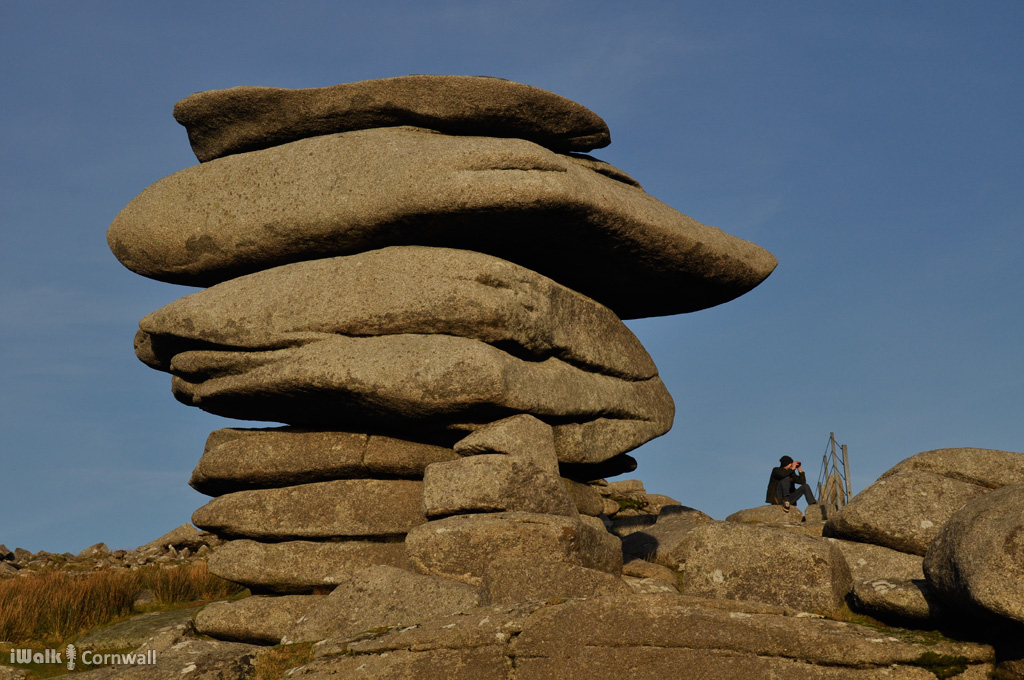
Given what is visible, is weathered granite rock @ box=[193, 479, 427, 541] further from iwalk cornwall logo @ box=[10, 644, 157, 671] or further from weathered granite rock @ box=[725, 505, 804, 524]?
weathered granite rock @ box=[725, 505, 804, 524]

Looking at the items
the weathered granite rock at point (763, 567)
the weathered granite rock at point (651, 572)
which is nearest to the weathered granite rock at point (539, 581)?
the weathered granite rock at point (763, 567)

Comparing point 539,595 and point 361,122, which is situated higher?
point 361,122

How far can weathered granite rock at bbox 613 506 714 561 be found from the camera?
49.1 ft

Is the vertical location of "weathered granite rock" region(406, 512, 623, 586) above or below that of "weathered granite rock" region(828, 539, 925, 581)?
above

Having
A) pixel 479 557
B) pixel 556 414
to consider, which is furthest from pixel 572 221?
pixel 479 557

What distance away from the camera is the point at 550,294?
14.4m

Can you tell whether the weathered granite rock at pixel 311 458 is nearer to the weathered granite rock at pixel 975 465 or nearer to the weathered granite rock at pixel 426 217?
the weathered granite rock at pixel 426 217

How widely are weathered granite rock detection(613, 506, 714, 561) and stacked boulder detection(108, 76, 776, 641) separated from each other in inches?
39.4

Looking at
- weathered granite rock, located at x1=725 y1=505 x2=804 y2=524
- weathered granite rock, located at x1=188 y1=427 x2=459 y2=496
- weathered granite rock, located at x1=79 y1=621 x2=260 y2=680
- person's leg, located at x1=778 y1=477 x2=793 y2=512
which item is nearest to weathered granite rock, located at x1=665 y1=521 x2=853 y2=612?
weathered granite rock, located at x1=188 y1=427 x2=459 y2=496

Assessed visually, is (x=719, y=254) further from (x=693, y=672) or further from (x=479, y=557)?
(x=693, y=672)

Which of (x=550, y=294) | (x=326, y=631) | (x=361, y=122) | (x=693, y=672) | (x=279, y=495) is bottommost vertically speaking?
(x=693, y=672)

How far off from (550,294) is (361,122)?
4.02 m

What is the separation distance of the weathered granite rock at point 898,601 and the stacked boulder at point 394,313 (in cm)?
322

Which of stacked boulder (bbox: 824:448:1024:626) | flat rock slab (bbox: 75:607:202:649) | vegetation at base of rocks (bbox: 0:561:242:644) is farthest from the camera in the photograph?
vegetation at base of rocks (bbox: 0:561:242:644)
